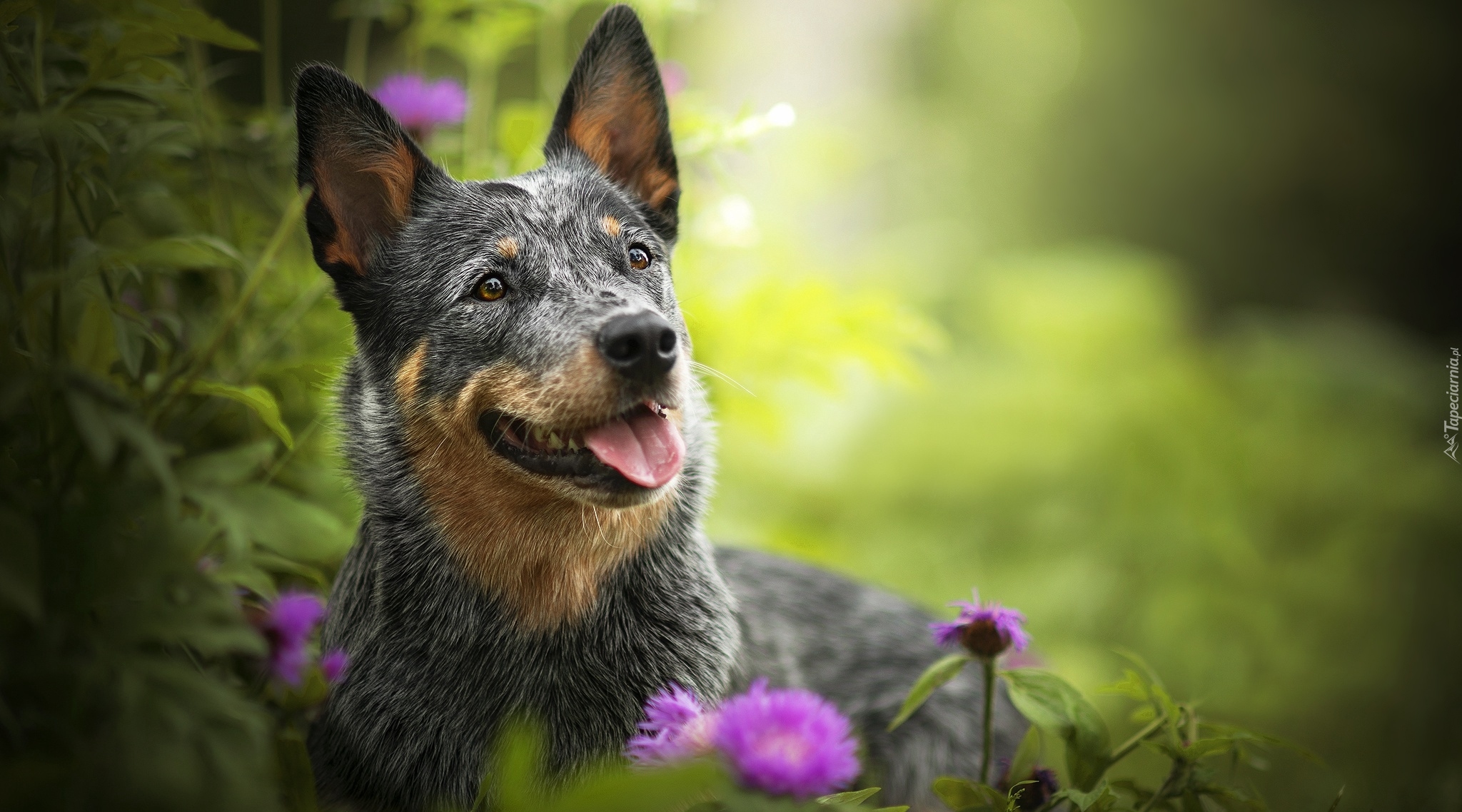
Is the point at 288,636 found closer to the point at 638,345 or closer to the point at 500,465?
the point at 500,465

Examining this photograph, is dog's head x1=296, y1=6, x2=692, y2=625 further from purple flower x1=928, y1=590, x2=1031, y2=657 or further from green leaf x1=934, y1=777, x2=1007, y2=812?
green leaf x1=934, y1=777, x2=1007, y2=812

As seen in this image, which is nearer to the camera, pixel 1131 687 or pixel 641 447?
pixel 1131 687

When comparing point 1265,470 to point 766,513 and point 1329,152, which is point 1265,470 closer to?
point 766,513

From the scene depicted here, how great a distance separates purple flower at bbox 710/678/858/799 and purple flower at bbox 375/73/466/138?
7.58ft

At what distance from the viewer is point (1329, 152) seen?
8.74m

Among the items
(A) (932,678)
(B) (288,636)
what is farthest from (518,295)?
(A) (932,678)

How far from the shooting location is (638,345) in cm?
202

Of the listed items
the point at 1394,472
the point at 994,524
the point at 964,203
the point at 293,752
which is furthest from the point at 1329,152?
the point at 293,752

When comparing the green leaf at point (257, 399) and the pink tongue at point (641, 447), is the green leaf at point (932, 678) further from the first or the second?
the green leaf at point (257, 399)

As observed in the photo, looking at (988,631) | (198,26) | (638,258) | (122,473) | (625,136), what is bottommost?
(122,473)

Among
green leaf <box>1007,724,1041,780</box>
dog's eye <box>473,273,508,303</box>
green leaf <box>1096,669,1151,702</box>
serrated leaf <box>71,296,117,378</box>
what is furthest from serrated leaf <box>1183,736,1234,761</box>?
serrated leaf <box>71,296,117,378</box>

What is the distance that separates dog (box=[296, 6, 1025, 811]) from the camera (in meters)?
2.06

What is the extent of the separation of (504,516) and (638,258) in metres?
0.79

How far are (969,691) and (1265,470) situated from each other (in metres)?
3.88
